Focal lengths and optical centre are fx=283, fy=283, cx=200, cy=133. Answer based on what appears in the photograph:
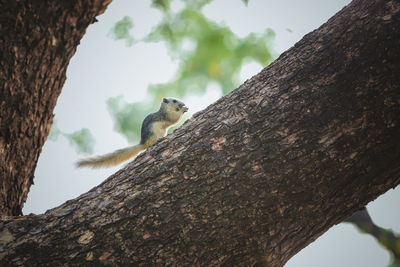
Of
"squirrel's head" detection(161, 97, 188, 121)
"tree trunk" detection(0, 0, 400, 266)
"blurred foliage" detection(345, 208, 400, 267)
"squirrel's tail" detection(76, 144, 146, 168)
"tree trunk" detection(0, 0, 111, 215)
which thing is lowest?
"blurred foliage" detection(345, 208, 400, 267)

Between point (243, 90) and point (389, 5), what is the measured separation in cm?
82

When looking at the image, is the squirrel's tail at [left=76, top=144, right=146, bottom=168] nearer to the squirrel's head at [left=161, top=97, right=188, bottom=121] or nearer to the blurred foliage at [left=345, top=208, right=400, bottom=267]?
the squirrel's head at [left=161, top=97, right=188, bottom=121]

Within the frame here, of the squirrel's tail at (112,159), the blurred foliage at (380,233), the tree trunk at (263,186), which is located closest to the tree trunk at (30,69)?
the tree trunk at (263,186)

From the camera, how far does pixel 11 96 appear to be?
130 cm

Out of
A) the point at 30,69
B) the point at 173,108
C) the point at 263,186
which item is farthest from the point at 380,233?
the point at 30,69

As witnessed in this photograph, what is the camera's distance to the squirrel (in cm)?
335

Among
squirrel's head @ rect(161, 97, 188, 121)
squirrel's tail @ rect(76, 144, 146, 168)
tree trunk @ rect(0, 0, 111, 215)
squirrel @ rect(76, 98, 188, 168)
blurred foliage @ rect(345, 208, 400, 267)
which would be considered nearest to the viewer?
tree trunk @ rect(0, 0, 111, 215)

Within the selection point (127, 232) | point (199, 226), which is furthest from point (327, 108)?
point (127, 232)

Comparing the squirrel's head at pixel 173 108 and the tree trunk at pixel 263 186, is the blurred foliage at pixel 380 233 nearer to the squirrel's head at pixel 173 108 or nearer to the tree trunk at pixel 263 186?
the squirrel's head at pixel 173 108

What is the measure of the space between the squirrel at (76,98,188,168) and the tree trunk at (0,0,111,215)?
1709 millimetres

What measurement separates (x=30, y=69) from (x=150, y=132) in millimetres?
2799

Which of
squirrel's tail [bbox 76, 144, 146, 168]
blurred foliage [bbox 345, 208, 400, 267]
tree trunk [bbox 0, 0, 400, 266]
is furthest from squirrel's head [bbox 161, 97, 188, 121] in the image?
tree trunk [bbox 0, 0, 400, 266]

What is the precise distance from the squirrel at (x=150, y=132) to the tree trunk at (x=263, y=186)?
79.6 inches

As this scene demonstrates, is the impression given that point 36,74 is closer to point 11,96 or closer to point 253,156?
point 11,96
